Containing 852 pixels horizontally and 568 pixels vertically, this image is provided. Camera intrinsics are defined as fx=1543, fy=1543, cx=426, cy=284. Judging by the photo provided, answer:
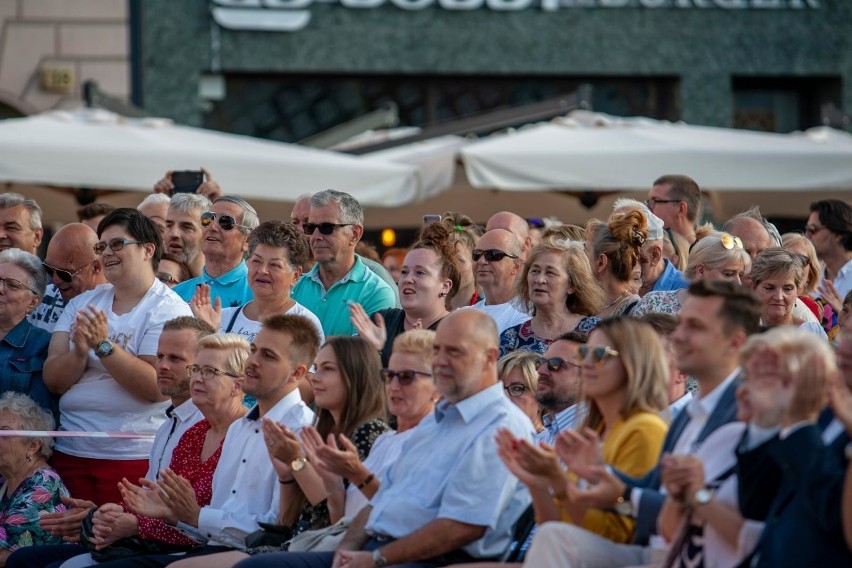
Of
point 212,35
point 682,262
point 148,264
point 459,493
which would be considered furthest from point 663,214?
point 212,35

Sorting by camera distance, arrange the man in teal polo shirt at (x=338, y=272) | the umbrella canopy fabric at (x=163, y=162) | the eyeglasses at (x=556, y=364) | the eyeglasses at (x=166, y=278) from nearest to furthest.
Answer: the eyeglasses at (x=556, y=364) < the man in teal polo shirt at (x=338, y=272) < the eyeglasses at (x=166, y=278) < the umbrella canopy fabric at (x=163, y=162)

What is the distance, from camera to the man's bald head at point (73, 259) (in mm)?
Answer: 8484

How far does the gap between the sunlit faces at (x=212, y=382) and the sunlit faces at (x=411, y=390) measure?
104 cm

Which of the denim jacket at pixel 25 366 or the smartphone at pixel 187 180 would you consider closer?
the denim jacket at pixel 25 366

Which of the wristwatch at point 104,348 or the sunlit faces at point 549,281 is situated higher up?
the sunlit faces at point 549,281

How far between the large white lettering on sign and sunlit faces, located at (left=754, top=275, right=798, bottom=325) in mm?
11197

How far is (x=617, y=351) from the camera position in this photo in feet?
17.7

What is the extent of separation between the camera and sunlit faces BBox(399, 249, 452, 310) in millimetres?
7457

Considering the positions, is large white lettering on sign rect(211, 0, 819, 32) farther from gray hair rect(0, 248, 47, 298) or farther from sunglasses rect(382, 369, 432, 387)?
sunglasses rect(382, 369, 432, 387)

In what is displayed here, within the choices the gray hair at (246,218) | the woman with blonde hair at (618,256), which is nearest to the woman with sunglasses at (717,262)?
the woman with blonde hair at (618,256)

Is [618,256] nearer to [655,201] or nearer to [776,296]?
[776,296]

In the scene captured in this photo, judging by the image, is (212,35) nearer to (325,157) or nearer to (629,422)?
(325,157)

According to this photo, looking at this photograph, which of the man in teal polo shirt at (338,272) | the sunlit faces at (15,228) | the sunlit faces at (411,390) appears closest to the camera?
the sunlit faces at (411,390)

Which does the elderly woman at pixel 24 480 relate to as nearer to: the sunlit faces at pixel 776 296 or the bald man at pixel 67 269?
the bald man at pixel 67 269
